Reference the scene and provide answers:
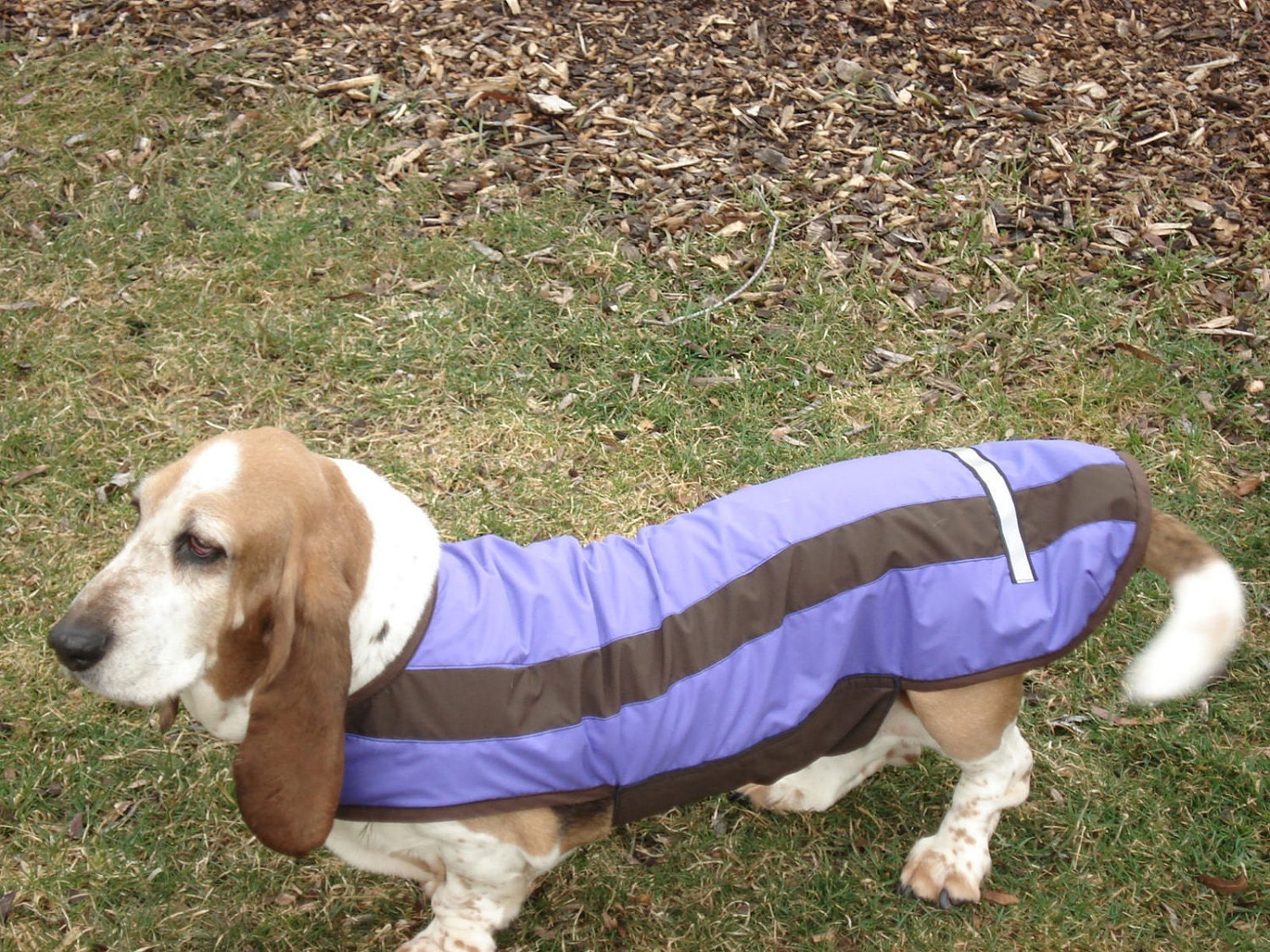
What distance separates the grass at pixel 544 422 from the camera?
3129 mm

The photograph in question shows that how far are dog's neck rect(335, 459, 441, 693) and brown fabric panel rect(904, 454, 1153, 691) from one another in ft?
3.75

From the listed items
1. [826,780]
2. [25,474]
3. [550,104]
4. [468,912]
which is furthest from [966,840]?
[550,104]

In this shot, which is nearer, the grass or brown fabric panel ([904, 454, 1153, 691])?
brown fabric panel ([904, 454, 1153, 691])

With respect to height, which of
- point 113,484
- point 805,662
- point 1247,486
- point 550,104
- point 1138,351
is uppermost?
point 805,662

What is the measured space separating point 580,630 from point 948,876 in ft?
4.51

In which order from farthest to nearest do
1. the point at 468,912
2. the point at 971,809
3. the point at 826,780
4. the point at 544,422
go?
the point at 544,422 < the point at 826,780 < the point at 971,809 < the point at 468,912

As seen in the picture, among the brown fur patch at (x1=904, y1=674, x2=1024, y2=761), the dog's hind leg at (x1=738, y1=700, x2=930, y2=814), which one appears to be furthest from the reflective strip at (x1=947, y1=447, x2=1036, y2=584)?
the dog's hind leg at (x1=738, y1=700, x2=930, y2=814)

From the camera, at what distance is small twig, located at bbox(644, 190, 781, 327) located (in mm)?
4645

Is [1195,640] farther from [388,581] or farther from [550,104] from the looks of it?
[550,104]

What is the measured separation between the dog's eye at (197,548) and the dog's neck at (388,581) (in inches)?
11.9

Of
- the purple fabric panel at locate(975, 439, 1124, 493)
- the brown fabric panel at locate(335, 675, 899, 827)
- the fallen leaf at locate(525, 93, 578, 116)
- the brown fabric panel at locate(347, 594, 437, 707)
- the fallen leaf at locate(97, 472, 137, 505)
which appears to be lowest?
the fallen leaf at locate(97, 472, 137, 505)

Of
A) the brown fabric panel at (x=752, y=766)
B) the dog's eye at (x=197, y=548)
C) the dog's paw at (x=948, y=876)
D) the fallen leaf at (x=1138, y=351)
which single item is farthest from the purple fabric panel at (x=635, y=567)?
the fallen leaf at (x=1138, y=351)

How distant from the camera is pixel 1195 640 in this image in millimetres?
2576

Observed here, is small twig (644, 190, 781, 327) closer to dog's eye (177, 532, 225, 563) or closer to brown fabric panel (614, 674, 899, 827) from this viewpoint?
brown fabric panel (614, 674, 899, 827)
